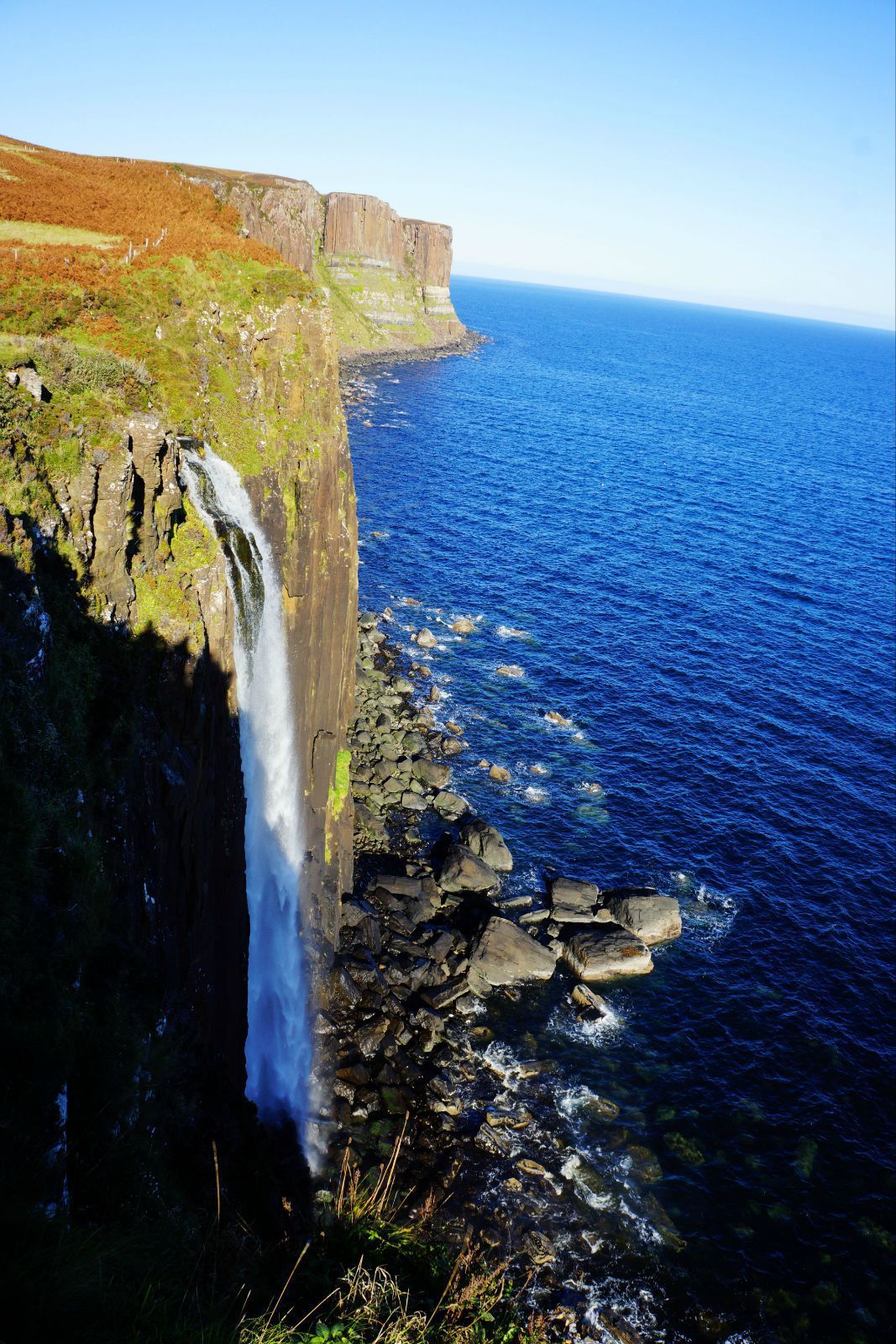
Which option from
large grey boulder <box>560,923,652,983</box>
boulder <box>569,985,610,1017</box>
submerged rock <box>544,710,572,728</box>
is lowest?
boulder <box>569,985,610,1017</box>

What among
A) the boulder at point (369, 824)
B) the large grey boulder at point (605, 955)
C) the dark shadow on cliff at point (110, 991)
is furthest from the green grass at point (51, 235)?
the large grey boulder at point (605, 955)

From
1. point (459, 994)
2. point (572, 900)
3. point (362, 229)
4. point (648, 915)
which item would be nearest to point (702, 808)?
point (648, 915)

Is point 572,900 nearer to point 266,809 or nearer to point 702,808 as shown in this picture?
point 702,808

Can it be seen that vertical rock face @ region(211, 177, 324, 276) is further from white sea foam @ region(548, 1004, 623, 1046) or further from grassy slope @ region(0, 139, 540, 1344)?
white sea foam @ region(548, 1004, 623, 1046)

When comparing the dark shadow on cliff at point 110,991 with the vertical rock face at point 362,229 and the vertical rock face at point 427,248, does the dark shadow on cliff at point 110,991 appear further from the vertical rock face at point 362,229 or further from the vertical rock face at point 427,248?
the vertical rock face at point 427,248

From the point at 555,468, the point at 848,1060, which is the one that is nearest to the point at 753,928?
the point at 848,1060

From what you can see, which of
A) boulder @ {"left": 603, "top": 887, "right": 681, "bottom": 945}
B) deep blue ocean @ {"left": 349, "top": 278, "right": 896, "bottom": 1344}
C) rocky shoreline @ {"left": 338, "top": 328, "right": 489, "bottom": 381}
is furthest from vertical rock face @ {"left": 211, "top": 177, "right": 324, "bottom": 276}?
A: rocky shoreline @ {"left": 338, "top": 328, "right": 489, "bottom": 381}

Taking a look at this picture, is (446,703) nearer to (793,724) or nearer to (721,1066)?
(793,724)
